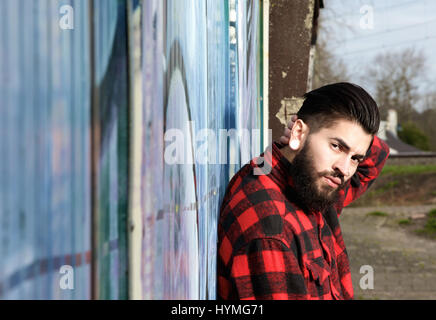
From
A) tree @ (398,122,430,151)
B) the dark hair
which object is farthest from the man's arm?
tree @ (398,122,430,151)

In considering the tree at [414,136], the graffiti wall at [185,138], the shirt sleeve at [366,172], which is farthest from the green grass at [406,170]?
the graffiti wall at [185,138]

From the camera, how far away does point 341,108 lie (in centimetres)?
212

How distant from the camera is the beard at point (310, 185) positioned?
2.07 metres

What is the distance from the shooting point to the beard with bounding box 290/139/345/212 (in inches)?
81.4

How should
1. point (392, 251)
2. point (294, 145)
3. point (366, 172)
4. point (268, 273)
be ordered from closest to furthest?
point (268, 273)
point (294, 145)
point (366, 172)
point (392, 251)

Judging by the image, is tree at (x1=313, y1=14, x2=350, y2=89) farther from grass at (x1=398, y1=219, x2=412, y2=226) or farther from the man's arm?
the man's arm

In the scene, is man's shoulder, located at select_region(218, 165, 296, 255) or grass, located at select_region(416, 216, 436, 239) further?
grass, located at select_region(416, 216, 436, 239)

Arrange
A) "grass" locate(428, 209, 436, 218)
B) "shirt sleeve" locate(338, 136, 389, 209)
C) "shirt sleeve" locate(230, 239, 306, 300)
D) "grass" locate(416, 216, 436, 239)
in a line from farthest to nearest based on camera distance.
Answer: "grass" locate(428, 209, 436, 218)
"grass" locate(416, 216, 436, 239)
"shirt sleeve" locate(338, 136, 389, 209)
"shirt sleeve" locate(230, 239, 306, 300)

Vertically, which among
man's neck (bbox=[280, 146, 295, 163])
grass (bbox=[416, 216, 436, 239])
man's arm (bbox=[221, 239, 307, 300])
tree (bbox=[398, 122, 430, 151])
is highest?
man's neck (bbox=[280, 146, 295, 163])

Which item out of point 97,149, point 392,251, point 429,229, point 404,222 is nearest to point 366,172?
point 97,149

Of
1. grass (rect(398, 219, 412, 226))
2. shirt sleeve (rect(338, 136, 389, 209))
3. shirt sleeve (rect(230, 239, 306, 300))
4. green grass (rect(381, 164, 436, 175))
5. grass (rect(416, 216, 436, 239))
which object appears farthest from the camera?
green grass (rect(381, 164, 436, 175))

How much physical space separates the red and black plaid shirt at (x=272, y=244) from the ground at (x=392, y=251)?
4.76 m

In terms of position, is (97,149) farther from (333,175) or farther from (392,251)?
(392,251)

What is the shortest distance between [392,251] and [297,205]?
7.99m
